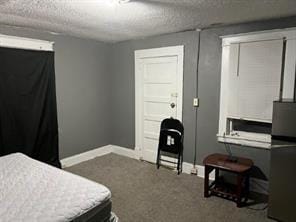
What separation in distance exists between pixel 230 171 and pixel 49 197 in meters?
1.97

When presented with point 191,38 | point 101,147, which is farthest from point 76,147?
point 191,38

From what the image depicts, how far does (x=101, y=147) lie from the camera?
4.52 metres

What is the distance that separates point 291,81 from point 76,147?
137 inches

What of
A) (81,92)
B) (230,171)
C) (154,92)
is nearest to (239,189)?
(230,171)

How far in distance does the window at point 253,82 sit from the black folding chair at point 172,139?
681 millimetres

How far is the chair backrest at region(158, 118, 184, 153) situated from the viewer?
3648 millimetres

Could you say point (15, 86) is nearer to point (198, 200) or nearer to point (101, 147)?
point (101, 147)

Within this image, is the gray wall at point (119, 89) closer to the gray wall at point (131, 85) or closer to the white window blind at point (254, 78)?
the gray wall at point (131, 85)

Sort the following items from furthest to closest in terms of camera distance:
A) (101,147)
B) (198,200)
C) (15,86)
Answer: (101,147) < (15,86) < (198,200)

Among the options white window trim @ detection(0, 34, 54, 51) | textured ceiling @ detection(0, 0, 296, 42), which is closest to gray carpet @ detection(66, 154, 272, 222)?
white window trim @ detection(0, 34, 54, 51)

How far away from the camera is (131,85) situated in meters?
4.26

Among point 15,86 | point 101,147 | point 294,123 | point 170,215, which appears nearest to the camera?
point 294,123

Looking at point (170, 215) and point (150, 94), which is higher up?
point (150, 94)

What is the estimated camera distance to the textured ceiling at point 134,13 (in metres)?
2.16
